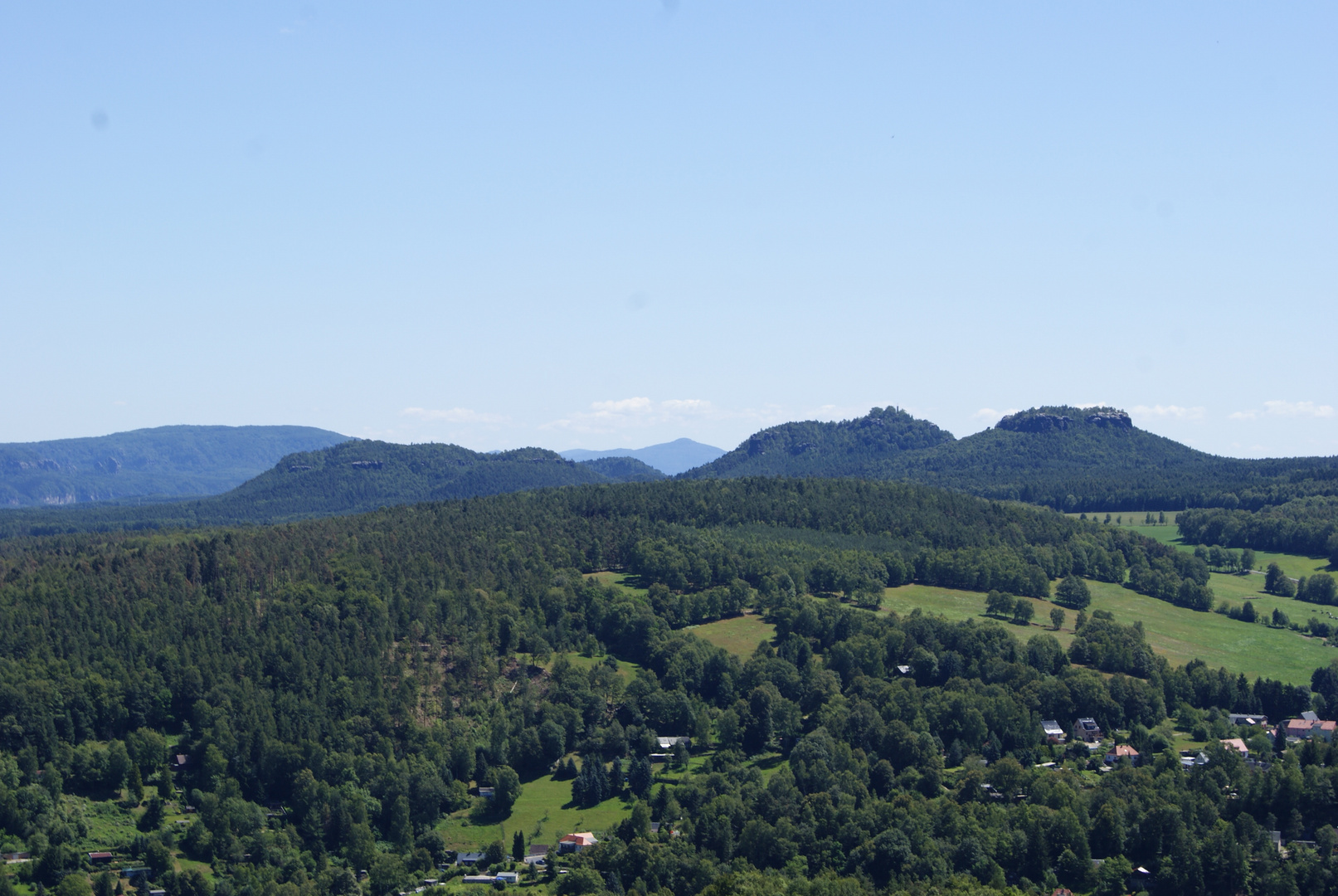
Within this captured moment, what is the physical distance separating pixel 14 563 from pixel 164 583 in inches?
1735

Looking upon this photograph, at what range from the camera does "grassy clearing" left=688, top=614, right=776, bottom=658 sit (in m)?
170

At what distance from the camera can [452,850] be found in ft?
390

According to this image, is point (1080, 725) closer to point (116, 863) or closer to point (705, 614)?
point (705, 614)

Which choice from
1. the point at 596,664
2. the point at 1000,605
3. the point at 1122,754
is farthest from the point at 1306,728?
the point at 596,664

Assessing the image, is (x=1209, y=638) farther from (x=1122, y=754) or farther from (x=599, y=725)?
(x=599, y=725)


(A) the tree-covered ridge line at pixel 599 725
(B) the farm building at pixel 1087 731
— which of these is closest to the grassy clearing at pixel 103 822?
(A) the tree-covered ridge line at pixel 599 725

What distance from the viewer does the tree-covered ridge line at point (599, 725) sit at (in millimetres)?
104188

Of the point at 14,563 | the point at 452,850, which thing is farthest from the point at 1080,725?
the point at 14,563

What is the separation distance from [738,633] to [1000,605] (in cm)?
4596

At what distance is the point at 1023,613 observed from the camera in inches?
7279

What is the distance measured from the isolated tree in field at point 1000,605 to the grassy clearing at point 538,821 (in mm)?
86477

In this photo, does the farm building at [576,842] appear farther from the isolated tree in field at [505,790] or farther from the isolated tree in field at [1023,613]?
the isolated tree in field at [1023,613]

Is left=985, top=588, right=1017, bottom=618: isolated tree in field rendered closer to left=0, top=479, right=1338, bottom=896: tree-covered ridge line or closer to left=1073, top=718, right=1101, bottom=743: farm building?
left=0, top=479, right=1338, bottom=896: tree-covered ridge line

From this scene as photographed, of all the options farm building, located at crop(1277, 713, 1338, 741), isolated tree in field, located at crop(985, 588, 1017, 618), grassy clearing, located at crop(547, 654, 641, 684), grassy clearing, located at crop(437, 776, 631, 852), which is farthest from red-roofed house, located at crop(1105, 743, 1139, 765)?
grassy clearing, located at crop(547, 654, 641, 684)
